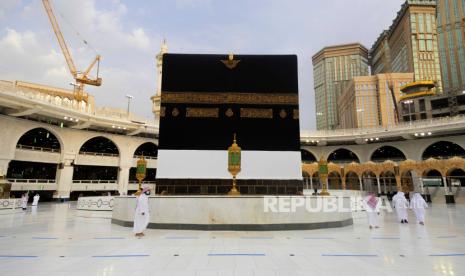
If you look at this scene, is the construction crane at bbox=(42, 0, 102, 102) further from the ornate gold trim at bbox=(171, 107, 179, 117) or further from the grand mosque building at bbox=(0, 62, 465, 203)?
the ornate gold trim at bbox=(171, 107, 179, 117)

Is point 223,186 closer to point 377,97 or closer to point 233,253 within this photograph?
point 233,253

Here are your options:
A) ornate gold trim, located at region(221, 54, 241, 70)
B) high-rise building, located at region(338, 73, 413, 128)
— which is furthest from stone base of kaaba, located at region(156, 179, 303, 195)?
high-rise building, located at region(338, 73, 413, 128)

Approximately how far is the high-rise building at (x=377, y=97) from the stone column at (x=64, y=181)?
60.4 m

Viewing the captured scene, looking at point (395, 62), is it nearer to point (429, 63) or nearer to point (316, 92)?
point (429, 63)

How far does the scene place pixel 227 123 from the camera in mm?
10992

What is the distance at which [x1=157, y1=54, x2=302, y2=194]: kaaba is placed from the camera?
1053cm

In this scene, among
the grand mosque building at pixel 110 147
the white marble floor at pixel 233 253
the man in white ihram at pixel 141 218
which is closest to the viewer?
the white marble floor at pixel 233 253

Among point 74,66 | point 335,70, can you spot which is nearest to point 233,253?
point 74,66

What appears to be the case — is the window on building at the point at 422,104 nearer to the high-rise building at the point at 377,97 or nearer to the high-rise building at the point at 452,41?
the high-rise building at the point at 377,97

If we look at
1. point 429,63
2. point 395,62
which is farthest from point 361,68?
point 429,63

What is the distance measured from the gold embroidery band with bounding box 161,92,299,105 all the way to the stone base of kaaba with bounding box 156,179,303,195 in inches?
124

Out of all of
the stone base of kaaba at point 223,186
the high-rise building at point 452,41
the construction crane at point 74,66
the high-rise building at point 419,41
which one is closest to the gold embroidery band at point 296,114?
the stone base of kaaba at point 223,186

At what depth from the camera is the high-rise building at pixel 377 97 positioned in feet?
215

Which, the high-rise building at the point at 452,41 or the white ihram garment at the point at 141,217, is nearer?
the white ihram garment at the point at 141,217
